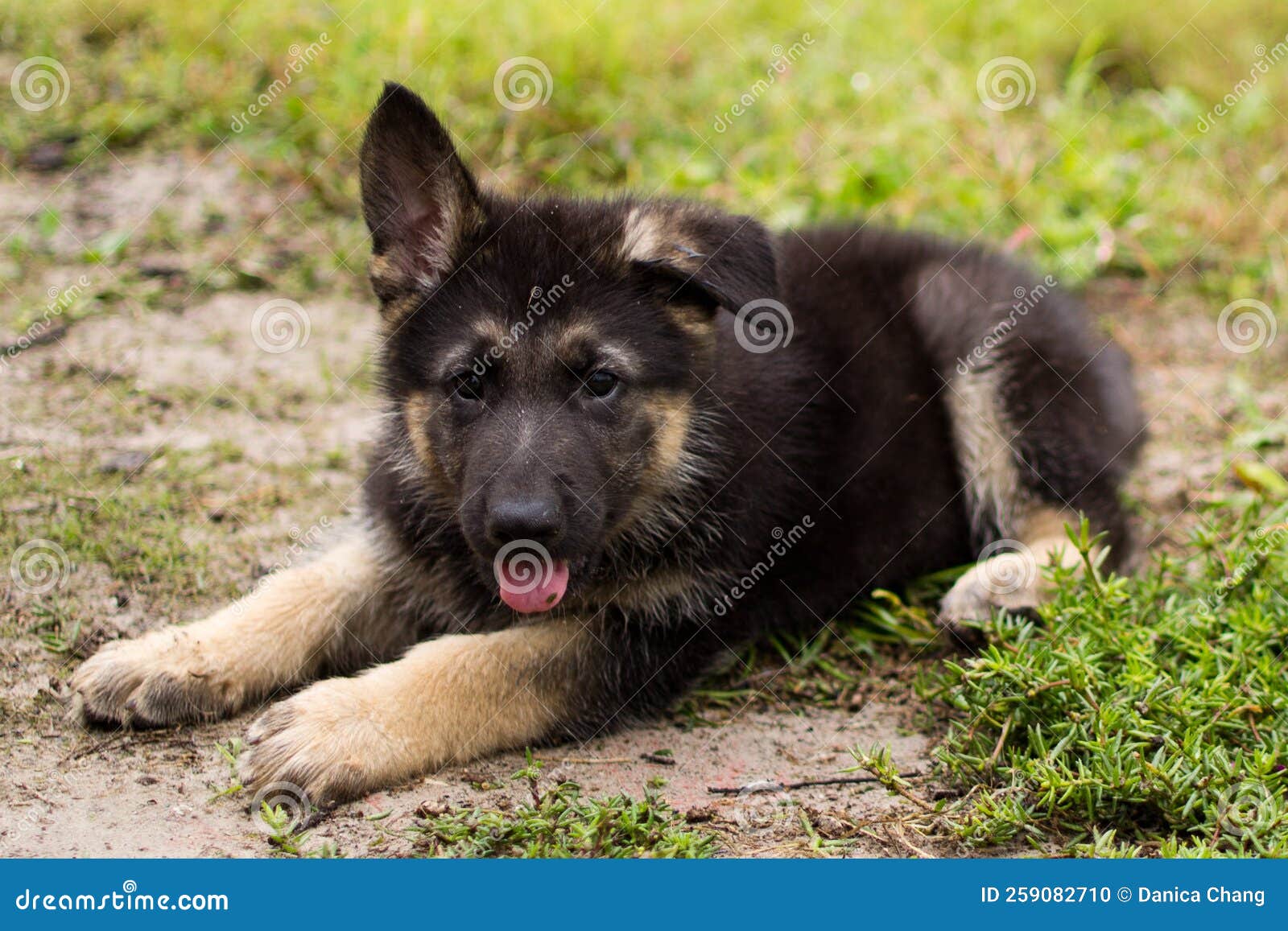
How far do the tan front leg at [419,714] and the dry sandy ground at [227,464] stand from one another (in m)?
0.09

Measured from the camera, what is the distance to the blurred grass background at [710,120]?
22.6 ft

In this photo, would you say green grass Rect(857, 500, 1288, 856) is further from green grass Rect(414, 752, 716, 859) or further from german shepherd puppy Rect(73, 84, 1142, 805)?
green grass Rect(414, 752, 716, 859)

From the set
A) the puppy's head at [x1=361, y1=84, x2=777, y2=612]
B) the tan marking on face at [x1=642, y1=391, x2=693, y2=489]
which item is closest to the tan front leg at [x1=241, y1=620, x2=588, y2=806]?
the puppy's head at [x1=361, y1=84, x2=777, y2=612]

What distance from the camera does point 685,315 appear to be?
391cm

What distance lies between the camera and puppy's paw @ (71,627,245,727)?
3670 mm

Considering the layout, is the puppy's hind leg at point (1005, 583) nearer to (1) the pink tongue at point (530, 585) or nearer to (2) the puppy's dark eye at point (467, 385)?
(1) the pink tongue at point (530, 585)

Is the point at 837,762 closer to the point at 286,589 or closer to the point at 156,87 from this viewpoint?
the point at 286,589

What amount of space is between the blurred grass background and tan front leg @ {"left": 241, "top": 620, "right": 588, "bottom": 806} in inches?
138

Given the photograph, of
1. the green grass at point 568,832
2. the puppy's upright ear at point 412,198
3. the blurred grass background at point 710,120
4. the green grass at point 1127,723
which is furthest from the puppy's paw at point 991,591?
the blurred grass background at point 710,120

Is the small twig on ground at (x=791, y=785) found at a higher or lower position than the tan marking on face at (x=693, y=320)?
lower

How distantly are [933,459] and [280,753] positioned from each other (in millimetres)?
2544

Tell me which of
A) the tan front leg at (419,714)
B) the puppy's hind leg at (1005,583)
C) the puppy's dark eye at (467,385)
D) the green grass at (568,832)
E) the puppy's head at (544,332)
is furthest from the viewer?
the puppy's hind leg at (1005,583)

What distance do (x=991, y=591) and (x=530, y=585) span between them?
169 centimetres

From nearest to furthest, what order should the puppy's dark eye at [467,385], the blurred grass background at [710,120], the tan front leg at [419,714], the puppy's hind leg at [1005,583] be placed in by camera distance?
1. the tan front leg at [419,714]
2. the puppy's dark eye at [467,385]
3. the puppy's hind leg at [1005,583]
4. the blurred grass background at [710,120]
